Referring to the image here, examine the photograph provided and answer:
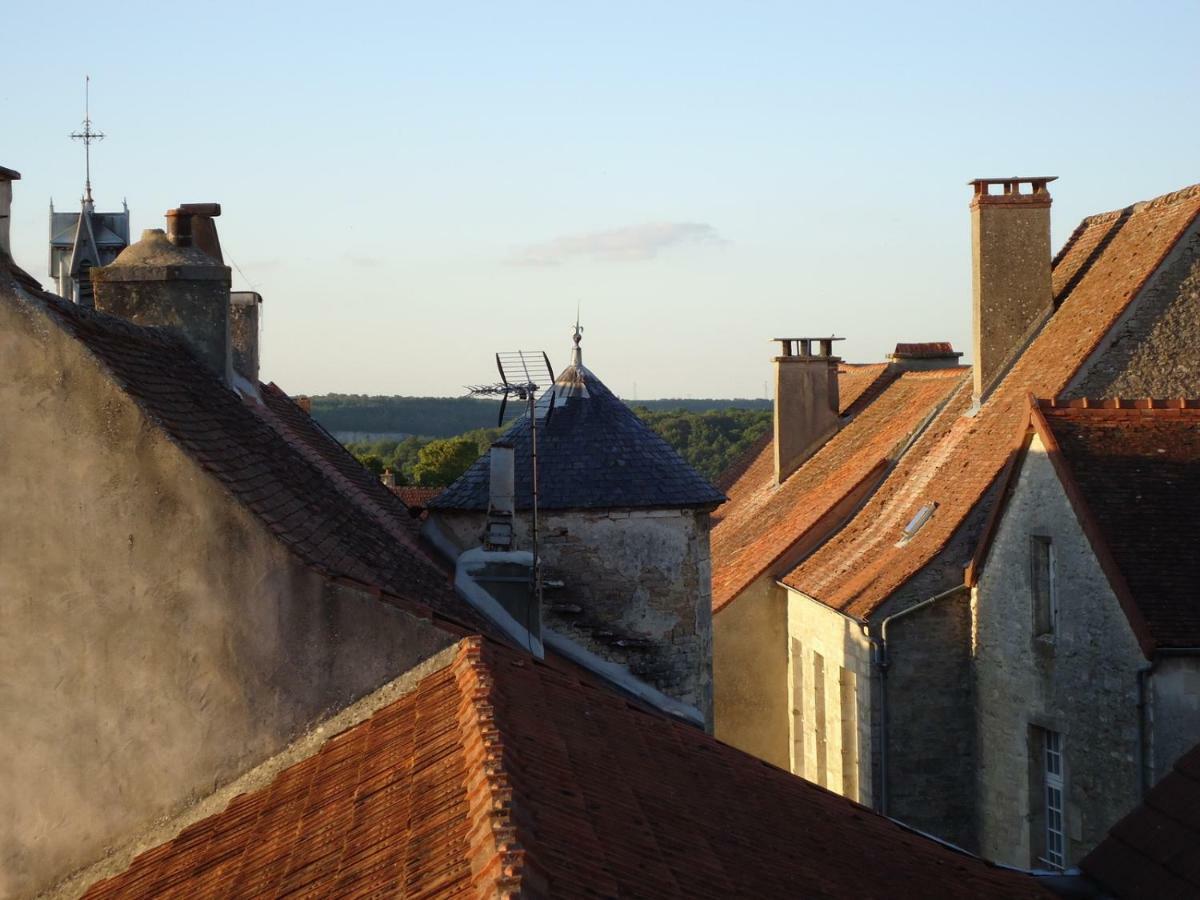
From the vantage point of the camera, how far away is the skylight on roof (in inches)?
1061

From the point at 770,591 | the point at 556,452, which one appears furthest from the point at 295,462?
the point at 770,591

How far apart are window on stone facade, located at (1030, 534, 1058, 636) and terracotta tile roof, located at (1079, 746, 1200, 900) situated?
9284mm

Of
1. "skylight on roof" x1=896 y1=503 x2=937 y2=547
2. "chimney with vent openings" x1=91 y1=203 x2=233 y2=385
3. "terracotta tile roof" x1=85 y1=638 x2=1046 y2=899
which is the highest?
Answer: "chimney with vent openings" x1=91 y1=203 x2=233 y2=385

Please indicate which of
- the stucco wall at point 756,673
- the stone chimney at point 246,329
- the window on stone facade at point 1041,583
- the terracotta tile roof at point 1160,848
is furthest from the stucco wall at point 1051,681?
the stone chimney at point 246,329

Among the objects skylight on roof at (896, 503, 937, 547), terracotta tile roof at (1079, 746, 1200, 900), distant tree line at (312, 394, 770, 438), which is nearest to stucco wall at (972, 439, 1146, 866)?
skylight on roof at (896, 503, 937, 547)

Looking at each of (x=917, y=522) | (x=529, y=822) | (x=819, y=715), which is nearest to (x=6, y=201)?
(x=529, y=822)

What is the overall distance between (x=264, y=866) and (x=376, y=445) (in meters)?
122

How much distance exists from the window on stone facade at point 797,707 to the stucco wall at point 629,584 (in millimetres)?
11209

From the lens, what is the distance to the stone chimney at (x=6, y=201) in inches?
441

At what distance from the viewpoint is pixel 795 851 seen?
9828 mm

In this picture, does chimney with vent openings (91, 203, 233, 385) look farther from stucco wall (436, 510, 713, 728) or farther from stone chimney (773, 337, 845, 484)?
stone chimney (773, 337, 845, 484)

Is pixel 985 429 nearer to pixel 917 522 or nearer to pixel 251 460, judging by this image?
pixel 917 522

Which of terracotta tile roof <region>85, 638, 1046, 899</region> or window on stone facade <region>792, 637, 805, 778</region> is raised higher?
terracotta tile roof <region>85, 638, 1046, 899</region>

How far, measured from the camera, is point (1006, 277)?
29203mm
